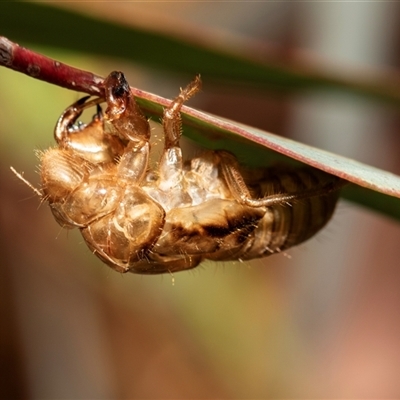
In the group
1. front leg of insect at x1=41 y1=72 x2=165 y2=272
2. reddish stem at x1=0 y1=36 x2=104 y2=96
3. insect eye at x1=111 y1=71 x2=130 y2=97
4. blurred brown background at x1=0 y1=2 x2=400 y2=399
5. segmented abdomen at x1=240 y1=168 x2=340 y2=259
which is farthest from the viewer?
blurred brown background at x1=0 y1=2 x2=400 y2=399

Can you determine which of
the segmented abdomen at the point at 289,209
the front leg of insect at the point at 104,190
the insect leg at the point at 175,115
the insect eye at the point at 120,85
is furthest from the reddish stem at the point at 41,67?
the segmented abdomen at the point at 289,209

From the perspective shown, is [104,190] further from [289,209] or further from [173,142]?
[289,209]

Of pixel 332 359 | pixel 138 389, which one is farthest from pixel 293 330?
pixel 138 389

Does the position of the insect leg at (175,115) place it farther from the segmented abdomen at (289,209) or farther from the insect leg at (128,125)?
the segmented abdomen at (289,209)

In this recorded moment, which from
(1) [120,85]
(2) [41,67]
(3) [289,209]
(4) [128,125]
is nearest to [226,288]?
(3) [289,209]

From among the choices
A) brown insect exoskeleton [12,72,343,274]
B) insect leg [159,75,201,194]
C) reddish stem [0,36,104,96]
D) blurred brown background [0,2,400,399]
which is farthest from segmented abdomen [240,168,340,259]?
reddish stem [0,36,104,96]

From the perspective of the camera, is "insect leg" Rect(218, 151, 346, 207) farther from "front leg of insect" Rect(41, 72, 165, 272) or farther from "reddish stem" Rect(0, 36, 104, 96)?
"reddish stem" Rect(0, 36, 104, 96)

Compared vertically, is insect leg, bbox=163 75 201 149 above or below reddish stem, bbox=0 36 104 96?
above
